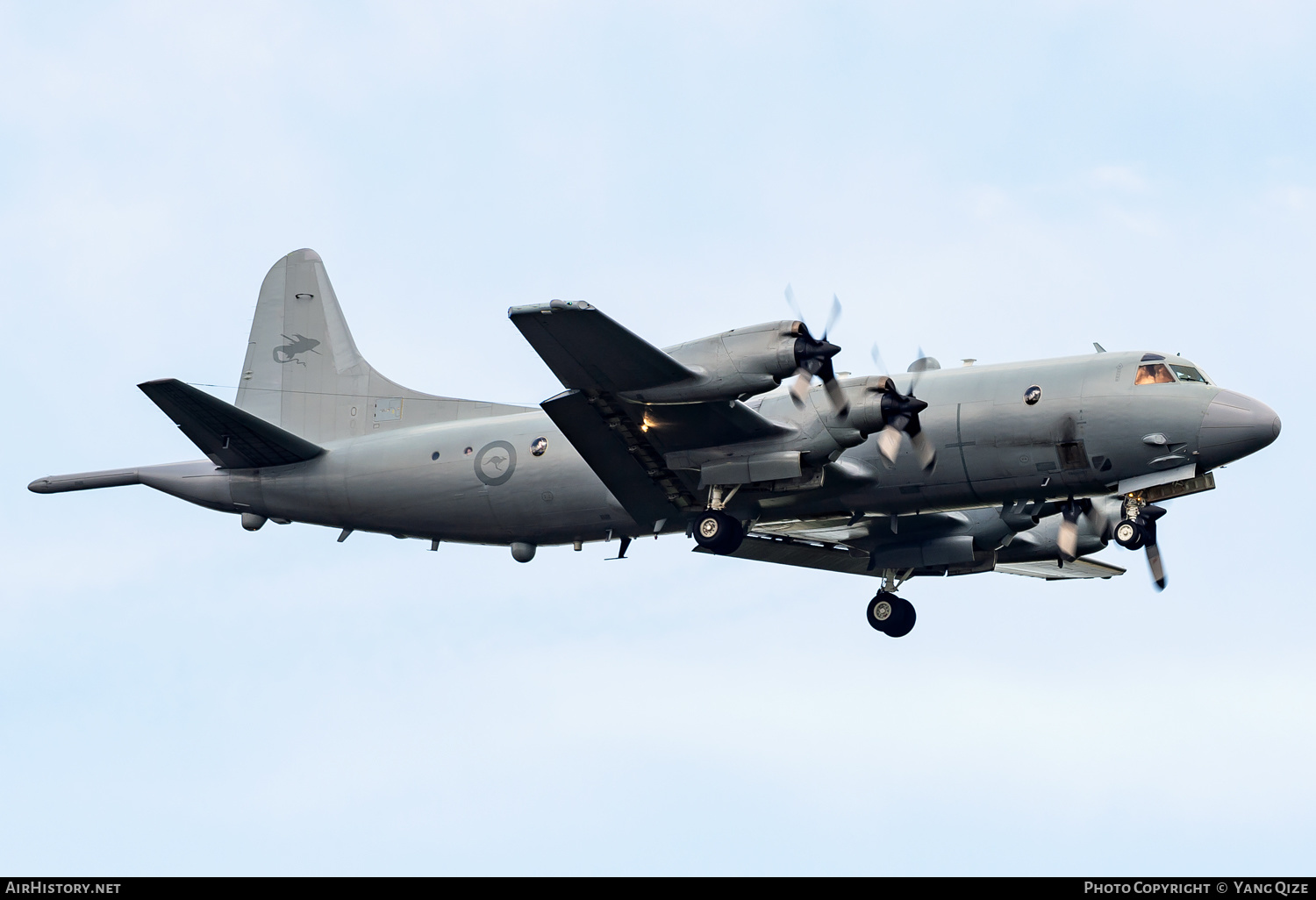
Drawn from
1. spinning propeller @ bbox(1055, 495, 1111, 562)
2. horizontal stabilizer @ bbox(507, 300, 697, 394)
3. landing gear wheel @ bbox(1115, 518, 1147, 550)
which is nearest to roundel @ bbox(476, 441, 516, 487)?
horizontal stabilizer @ bbox(507, 300, 697, 394)

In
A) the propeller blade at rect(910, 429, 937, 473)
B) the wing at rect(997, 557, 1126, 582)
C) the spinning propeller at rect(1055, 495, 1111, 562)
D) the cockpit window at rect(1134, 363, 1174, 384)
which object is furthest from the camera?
the wing at rect(997, 557, 1126, 582)

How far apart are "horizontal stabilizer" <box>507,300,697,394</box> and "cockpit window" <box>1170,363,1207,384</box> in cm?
910

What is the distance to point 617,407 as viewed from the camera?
94.4ft

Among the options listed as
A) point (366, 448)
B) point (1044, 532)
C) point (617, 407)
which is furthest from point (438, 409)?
point (1044, 532)

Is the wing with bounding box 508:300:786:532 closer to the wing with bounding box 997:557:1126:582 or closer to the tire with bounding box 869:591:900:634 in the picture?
the tire with bounding box 869:591:900:634

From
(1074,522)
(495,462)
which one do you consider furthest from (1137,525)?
(495,462)

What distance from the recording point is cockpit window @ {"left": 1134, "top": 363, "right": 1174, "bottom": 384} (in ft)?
92.7

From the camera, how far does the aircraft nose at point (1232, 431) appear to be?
90.6 feet

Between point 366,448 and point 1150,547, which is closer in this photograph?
point 1150,547

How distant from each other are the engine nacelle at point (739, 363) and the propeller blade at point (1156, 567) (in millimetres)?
9939

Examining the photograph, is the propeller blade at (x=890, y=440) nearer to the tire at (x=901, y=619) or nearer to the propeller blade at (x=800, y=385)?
the propeller blade at (x=800, y=385)

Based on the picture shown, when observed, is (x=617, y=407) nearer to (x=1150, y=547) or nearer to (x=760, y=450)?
(x=760, y=450)

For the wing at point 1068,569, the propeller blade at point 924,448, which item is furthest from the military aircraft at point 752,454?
the wing at point 1068,569
